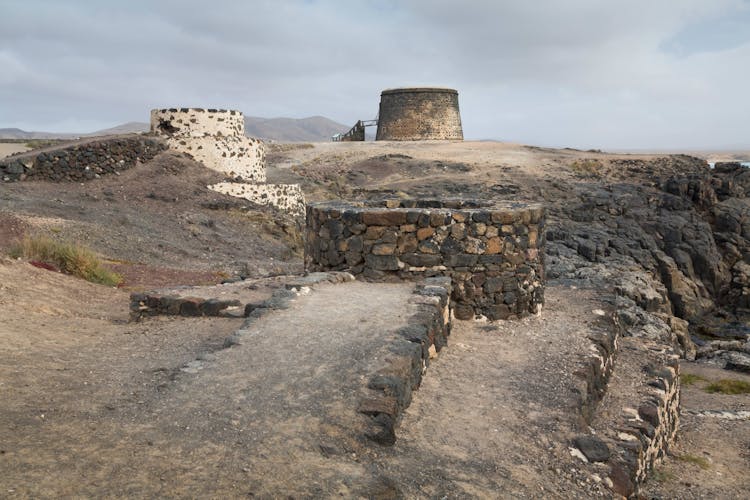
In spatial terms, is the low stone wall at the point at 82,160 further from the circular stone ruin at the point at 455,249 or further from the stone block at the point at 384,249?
the stone block at the point at 384,249

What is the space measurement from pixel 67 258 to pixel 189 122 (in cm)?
1237

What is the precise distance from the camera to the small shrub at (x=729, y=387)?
40.4 feet

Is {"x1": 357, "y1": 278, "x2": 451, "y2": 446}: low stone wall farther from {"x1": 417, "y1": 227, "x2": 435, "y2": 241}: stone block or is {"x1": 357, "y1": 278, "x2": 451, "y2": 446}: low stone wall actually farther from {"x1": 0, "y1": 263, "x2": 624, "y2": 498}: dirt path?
{"x1": 417, "y1": 227, "x2": 435, "y2": 241}: stone block

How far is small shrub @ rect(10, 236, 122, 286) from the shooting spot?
35.7 ft

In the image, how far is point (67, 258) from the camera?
11.0 m

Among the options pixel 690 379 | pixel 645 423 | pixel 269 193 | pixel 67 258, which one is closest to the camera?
pixel 645 423

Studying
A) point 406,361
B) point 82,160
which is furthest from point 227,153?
point 406,361

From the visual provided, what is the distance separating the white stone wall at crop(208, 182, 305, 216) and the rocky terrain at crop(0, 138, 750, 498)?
2.36 feet

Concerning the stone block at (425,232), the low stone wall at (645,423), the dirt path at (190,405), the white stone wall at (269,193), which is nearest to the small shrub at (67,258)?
the dirt path at (190,405)

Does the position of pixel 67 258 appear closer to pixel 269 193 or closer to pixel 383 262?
pixel 383 262

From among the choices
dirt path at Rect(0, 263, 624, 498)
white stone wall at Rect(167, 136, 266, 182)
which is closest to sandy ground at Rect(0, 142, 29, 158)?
white stone wall at Rect(167, 136, 266, 182)

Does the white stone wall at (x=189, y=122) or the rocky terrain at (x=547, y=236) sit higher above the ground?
the white stone wall at (x=189, y=122)

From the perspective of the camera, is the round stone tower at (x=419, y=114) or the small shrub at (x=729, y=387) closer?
the small shrub at (x=729, y=387)

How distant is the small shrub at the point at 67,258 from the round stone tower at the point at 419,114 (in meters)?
30.5
